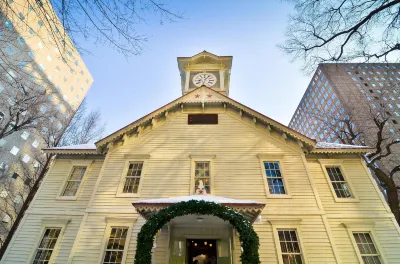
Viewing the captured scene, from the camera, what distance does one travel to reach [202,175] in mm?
10531

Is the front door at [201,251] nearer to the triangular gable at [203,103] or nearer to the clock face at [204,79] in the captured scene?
Result: the triangular gable at [203,103]

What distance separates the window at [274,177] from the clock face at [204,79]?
7.62 meters

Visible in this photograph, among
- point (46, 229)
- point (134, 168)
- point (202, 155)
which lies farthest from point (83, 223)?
point (202, 155)

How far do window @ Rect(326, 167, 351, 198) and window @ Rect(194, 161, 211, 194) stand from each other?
249 inches

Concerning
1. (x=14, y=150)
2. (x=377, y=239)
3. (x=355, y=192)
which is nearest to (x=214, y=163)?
(x=355, y=192)

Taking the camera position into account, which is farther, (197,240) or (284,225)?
(197,240)

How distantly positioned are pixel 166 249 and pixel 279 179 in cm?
613

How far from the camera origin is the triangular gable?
10.9 m

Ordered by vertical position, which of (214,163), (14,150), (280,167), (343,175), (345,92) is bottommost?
(343,175)

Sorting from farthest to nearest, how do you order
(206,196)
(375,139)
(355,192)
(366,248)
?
(375,139)
(355,192)
(366,248)
(206,196)

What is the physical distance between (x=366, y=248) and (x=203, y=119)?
961cm

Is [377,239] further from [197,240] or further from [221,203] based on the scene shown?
[197,240]

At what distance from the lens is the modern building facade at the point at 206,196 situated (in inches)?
335

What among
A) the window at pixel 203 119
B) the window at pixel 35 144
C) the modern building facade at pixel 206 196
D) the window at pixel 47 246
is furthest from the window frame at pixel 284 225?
the window at pixel 35 144
